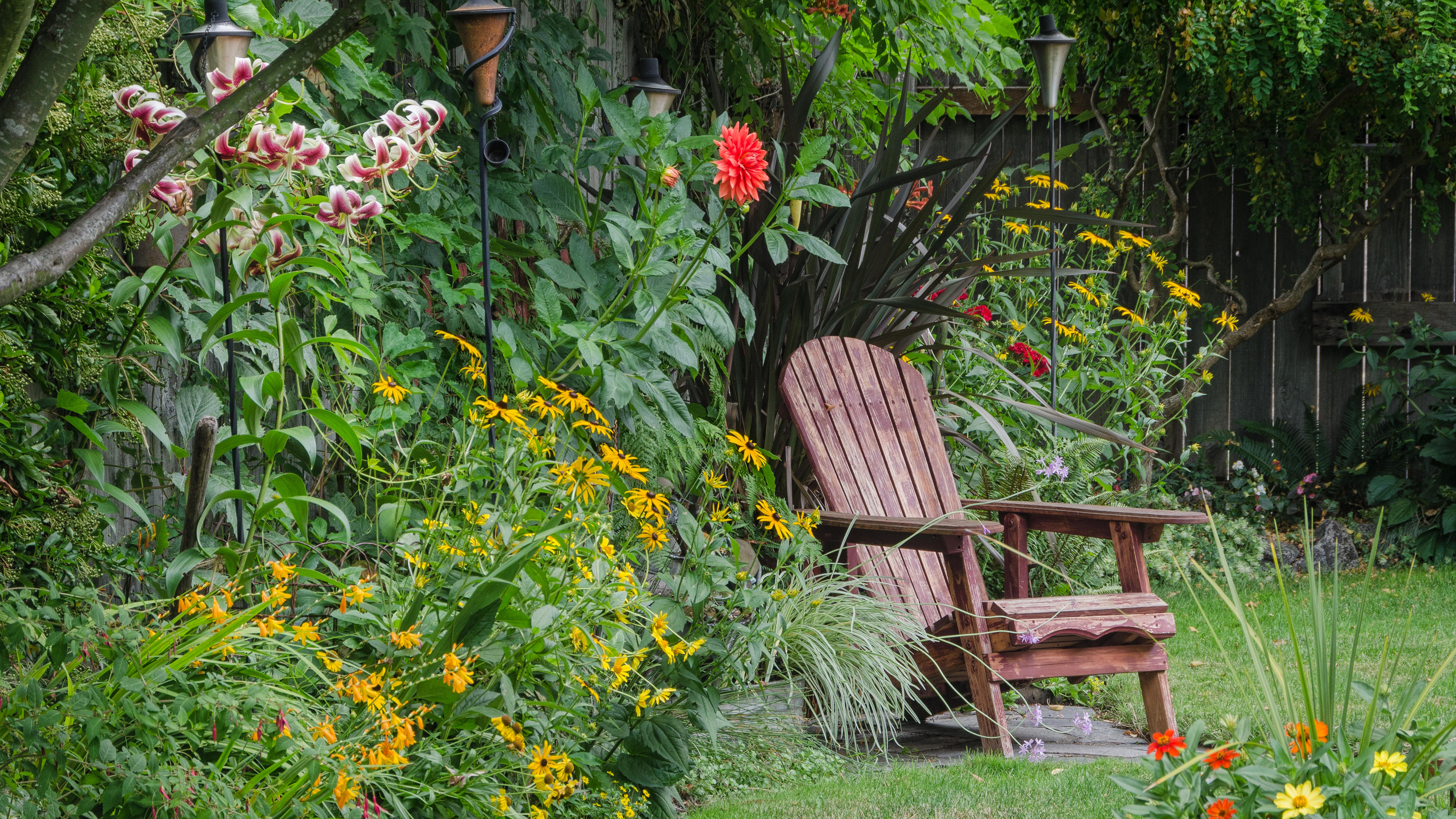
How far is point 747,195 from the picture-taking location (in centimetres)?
248

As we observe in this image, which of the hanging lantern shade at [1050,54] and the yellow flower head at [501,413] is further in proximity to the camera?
the hanging lantern shade at [1050,54]

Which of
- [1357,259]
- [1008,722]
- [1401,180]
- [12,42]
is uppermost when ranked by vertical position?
[12,42]

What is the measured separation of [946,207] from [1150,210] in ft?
9.12

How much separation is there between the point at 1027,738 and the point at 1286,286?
396 centimetres

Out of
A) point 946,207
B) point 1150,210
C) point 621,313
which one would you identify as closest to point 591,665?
point 621,313

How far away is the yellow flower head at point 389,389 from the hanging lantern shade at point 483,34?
0.63m

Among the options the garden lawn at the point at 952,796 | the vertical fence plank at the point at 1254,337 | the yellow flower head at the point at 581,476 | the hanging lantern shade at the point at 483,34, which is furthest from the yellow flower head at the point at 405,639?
the vertical fence plank at the point at 1254,337

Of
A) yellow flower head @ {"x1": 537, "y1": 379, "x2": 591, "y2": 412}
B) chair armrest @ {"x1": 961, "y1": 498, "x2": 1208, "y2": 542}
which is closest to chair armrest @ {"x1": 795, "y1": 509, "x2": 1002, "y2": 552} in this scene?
chair armrest @ {"x1": 961, "y1": 498, "x2": 1208, "y2": 542}

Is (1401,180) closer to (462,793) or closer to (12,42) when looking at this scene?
(462,793)

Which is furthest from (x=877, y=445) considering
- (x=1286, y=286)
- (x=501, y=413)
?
(x=1286, y=286)

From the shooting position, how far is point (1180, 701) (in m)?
3.30

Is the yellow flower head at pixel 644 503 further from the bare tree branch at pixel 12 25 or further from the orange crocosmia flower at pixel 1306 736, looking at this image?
the bare tree branch at pixel 12 25

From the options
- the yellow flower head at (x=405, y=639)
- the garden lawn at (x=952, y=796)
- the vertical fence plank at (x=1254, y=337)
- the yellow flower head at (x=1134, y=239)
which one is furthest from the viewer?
the vertical fence plank at (x=1254, y=337)

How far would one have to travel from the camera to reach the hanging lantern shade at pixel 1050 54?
4211 mm
